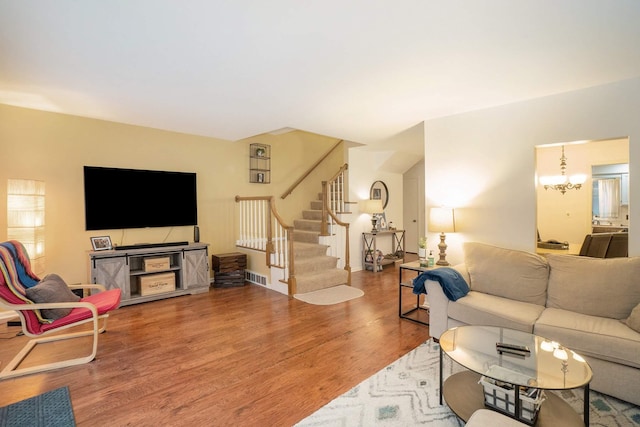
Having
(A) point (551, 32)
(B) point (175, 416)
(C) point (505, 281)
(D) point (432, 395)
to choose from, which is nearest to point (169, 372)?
(B) point (175, 416)

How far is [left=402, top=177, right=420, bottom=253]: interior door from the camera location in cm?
811

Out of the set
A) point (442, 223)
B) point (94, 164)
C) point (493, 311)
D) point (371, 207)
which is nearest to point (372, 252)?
point (371, 207)

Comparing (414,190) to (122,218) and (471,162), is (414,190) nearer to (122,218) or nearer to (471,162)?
(471,162)

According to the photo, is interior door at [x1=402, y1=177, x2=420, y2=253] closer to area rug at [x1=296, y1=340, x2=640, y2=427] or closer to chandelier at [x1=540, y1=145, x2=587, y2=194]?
chandelier at [x1=540, y1=145, x2=587, y2=194]

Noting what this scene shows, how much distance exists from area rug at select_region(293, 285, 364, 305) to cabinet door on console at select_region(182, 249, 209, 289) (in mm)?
1471

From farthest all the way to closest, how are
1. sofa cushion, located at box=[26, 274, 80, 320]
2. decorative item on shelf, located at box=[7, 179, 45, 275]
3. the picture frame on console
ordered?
1. the picture frame on console
2. decorative item on shelf, located at box=[7, 179, 45, 275]
3. sofa cushion, located at box=[26, 274, 80, 320]

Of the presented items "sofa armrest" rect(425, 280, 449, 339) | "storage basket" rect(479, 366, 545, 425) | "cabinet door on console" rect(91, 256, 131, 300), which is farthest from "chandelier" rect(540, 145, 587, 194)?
"cabinet door on console" rect(91, 256, 131, 300)

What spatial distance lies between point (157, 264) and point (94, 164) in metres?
1.62

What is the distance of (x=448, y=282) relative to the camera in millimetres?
2838

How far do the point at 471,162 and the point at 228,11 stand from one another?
3035mm

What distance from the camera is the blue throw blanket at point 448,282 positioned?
9.28 feet

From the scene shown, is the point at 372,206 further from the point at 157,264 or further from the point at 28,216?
the point at 28,216

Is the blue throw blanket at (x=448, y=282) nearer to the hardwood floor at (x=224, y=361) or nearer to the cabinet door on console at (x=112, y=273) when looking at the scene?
the hardwood floor at (x=224, y=361)

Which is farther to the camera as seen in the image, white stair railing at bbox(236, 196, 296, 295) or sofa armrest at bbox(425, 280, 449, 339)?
white stair railing at bbox(236, 196, 296, 295)
